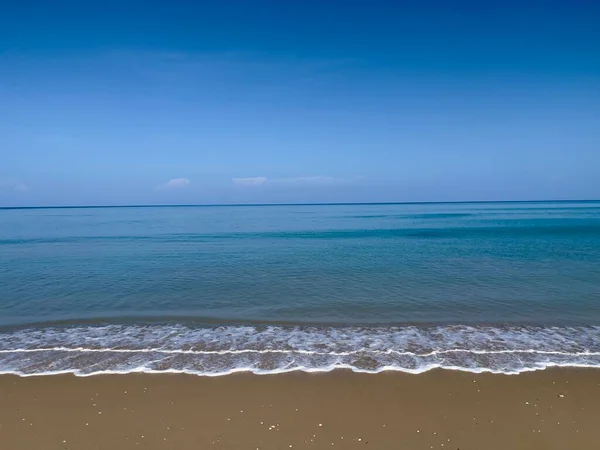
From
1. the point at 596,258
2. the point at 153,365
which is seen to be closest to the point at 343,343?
the point at 153,365

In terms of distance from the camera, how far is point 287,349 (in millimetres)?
10711

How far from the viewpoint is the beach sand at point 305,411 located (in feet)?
21.2

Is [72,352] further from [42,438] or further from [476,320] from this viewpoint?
[476,320]

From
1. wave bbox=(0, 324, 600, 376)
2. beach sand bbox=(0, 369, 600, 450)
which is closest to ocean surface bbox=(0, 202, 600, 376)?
wave bbox=(0, 324, 600, 376)

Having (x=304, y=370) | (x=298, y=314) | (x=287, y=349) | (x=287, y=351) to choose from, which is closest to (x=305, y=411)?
(x=304, y=370)

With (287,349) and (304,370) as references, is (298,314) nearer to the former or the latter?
(287,349)

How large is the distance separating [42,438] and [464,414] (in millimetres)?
8903

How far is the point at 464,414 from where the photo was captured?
7203 millimetres

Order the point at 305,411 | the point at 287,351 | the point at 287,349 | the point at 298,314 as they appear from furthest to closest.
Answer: the point at 298,314, the point at 287,349, the point at 287,351, the point at 305,411

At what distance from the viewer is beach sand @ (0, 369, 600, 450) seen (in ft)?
21.2

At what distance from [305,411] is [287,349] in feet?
11.2

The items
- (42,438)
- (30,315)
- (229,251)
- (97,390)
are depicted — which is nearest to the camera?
(42,438)

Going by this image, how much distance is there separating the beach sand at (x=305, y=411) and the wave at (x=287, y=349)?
0.56m

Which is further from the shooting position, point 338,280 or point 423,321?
point 338,280
